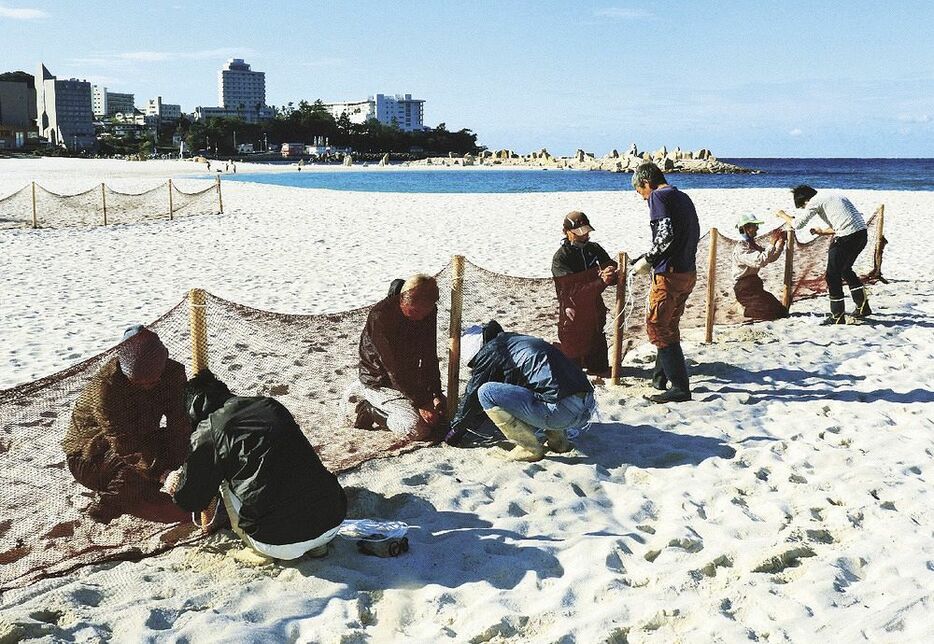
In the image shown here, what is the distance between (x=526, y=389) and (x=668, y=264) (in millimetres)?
1911

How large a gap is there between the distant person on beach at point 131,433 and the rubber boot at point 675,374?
12.3 feet

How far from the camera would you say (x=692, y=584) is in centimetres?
403

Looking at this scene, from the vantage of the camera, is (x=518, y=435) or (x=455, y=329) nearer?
(x=518, y=435)

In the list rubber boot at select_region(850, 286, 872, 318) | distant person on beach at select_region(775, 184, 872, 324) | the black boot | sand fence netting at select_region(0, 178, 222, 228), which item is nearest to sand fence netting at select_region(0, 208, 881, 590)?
the black boot

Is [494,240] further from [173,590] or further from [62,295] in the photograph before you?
[173,590]

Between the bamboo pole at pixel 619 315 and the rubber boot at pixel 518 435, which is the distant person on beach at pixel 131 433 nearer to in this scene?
the rubber boot at pixel 518 435

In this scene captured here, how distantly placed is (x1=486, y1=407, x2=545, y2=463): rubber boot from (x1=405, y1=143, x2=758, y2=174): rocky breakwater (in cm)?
8868

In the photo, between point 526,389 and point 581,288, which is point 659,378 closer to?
point 581,288

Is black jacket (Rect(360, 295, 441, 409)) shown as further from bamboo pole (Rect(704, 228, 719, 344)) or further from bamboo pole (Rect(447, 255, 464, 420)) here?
bamboo pole (Rect(704, 228, 719, 344))

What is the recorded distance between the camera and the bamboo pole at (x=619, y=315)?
7.26 metres

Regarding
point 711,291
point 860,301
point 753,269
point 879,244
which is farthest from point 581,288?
point 879,244

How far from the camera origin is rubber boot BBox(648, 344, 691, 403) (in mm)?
6758

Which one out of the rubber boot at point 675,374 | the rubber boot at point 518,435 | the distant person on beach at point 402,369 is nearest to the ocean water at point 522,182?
the rubber boot at point 675,374

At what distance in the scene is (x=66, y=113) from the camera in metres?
173
